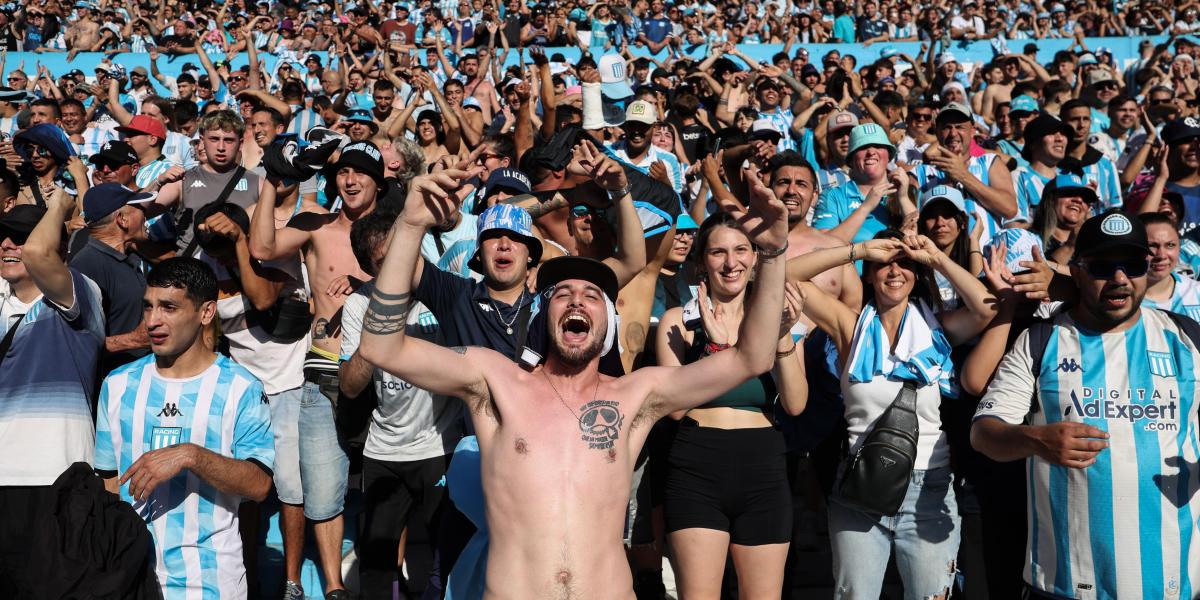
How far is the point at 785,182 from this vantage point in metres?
6.16

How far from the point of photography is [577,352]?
3678 mm

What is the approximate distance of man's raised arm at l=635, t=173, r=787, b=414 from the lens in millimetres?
3320

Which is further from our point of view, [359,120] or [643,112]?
[359,120]

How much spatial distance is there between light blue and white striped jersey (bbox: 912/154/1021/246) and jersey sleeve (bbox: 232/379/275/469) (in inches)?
170

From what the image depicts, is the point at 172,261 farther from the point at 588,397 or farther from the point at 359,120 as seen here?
the point at 359,120

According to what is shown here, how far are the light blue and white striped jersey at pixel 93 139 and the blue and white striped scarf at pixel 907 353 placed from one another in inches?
351

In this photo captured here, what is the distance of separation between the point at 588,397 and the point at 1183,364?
7.41 ft

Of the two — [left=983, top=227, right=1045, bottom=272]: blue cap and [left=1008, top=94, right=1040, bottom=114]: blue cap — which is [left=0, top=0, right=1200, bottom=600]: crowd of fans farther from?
[left=1008, top=94, right=1040, bottom=114]: blue cap

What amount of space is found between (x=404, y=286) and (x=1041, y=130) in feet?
19.0

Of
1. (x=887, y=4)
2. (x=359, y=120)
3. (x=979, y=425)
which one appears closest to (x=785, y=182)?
(x=979, y=425)

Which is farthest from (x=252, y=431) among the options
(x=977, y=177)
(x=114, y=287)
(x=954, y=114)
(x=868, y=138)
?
(x=954, y=114)

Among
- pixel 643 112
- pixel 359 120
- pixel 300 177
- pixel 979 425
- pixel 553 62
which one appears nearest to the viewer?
pixel 979 425

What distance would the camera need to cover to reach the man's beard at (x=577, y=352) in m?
3.68

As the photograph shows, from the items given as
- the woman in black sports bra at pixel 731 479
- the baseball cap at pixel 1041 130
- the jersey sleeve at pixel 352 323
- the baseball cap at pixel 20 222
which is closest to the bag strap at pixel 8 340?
the baseball cap at pixel 20 222
